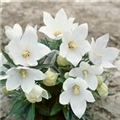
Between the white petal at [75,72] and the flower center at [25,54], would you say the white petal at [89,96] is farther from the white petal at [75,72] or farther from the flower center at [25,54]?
the flower center at [25,54]

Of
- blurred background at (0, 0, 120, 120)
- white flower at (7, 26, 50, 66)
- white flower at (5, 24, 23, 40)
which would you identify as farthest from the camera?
blurred background at (0, 0, 120, 120)

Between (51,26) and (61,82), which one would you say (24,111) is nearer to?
(61,82)

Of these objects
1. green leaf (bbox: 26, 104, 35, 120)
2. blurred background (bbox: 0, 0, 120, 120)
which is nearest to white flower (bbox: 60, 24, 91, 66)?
green leaf (bbox: 26, 104, 35, 120)

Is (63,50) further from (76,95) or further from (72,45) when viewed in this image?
(76,95)

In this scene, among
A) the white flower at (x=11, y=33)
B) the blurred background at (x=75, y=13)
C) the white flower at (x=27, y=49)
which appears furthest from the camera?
the blurred background at (x=75, y=13)

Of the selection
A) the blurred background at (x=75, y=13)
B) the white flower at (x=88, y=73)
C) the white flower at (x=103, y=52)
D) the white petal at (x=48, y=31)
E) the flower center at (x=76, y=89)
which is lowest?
the blurred background at (x=75, y=13)

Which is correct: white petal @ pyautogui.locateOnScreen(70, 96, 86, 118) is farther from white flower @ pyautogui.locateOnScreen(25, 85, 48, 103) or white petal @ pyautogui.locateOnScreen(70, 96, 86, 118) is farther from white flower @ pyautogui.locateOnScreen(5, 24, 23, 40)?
white flower @ pyautogui.locateOnScreen(5, 24, 23, 40)

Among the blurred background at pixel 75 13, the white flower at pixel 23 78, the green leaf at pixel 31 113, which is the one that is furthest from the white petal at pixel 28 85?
the blurred background at pixel 75 13
